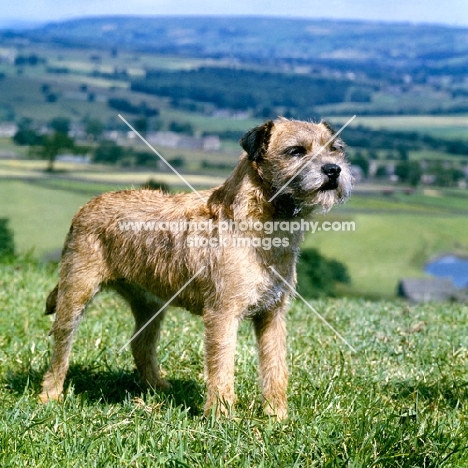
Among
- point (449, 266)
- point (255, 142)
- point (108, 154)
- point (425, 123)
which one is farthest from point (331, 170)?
point (425, 123)

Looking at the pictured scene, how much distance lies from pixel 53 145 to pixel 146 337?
1985 inches

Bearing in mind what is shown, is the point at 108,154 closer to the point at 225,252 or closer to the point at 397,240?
the point at 397,240

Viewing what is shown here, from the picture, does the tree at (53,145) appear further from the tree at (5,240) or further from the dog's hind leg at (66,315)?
the dog's hind leg at (66,315)

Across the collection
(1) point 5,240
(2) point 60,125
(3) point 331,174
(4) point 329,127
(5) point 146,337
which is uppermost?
(4) point 329,127

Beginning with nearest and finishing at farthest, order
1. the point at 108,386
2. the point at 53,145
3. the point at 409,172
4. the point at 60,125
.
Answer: the point at 108,386
the point at 53,145
the point at 409,172
the point at 60,125

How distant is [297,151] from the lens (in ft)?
17.8

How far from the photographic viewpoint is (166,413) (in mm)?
5355

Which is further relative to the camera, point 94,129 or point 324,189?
point 94,129

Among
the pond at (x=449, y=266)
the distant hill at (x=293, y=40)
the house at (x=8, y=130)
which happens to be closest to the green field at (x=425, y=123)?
the distant hill at (x=293, y=40)

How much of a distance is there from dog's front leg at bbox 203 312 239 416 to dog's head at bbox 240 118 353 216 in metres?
0.94

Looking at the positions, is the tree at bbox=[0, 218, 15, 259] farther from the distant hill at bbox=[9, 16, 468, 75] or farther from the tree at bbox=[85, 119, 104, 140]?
the distant hill at bbox=[9, 16, 468, 75]

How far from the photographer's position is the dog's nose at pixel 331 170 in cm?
525

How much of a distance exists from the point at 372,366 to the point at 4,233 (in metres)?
17.4

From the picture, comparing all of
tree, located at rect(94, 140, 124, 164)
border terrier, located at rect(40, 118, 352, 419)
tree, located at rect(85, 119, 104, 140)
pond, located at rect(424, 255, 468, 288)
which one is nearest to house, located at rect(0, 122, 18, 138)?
tree, located at rect(85, 119, 104, 140)
